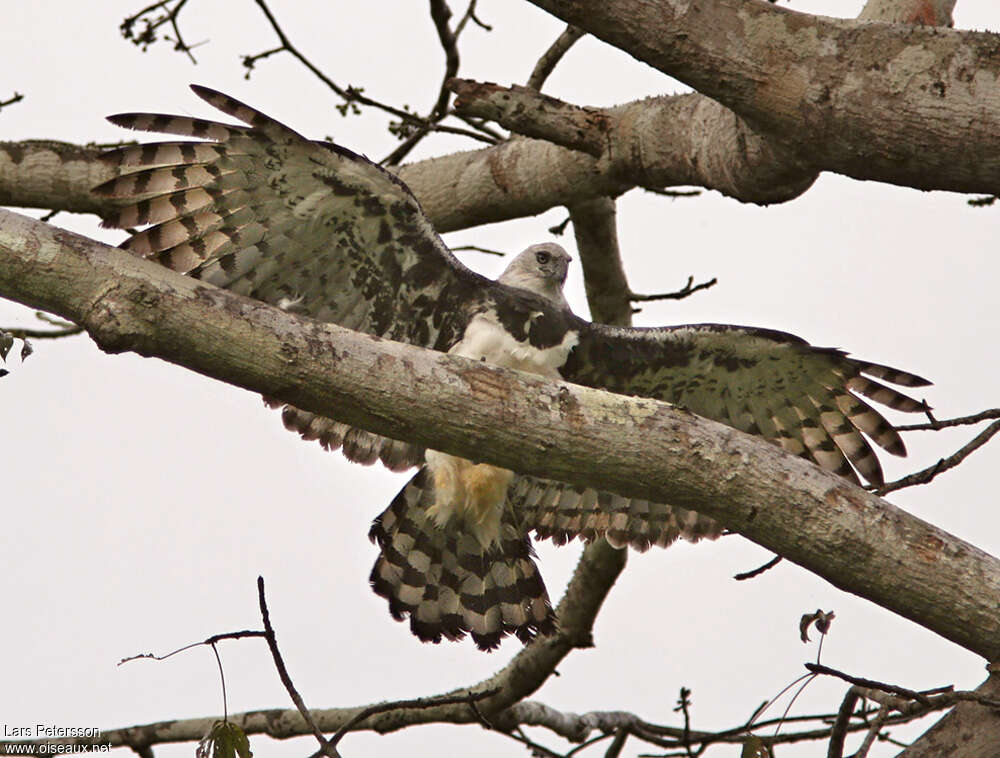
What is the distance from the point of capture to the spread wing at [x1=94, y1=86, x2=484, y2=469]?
4781 millimetres

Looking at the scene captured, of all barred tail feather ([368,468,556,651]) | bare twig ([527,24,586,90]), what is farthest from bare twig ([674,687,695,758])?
bare twig ([527,24,586,90])

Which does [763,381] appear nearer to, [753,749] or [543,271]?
[543,271]

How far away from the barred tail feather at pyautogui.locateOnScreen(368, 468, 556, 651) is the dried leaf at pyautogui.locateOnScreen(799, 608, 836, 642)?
5.72 ft

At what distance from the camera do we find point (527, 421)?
3652 millimetres

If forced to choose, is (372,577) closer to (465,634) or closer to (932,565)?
(465,634)

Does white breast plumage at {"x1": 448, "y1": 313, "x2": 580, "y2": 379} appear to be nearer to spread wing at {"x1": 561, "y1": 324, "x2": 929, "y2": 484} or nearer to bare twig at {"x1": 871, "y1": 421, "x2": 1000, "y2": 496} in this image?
spread wing at {"x1": 561, "y1": 324, "x2": 929, "y2": 484}

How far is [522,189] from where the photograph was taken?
5.93 m

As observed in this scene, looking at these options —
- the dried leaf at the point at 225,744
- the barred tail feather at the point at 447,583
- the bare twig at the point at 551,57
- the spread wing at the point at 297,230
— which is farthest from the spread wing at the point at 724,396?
the dried leaf at the point at 225,744

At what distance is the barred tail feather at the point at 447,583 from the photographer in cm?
587

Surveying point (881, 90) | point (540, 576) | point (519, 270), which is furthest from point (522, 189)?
point (881, 90)

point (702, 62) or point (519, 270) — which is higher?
point (519, 270)

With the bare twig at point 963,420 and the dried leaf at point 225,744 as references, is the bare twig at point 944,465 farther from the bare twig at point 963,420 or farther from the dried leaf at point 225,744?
the dried leaf at point 225,744

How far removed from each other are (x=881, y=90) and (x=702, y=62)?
0.56 meters

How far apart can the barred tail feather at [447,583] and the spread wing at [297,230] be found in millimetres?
311
